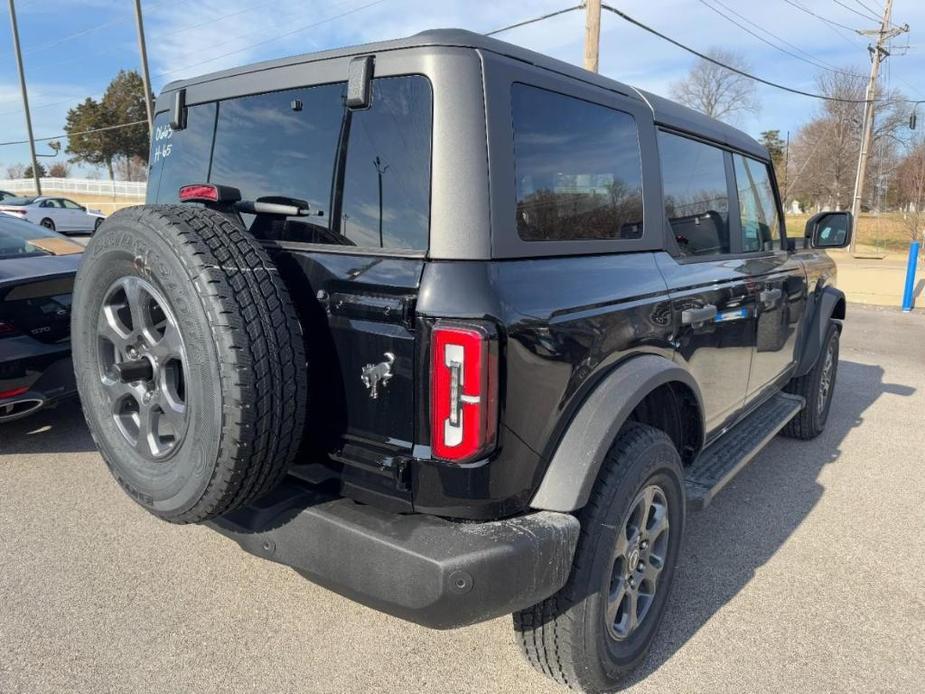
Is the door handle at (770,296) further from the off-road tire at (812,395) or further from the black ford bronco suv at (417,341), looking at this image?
the off-road tire at (812,395)

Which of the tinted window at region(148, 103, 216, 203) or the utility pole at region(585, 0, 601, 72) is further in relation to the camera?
the utility pole at region(585, 0, 601, 72)

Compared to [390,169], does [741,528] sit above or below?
below

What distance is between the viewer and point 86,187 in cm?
4644

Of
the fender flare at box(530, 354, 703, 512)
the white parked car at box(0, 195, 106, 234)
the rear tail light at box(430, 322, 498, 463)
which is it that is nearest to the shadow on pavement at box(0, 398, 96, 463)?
the rear tail light at box(430, 322, 498, 463)

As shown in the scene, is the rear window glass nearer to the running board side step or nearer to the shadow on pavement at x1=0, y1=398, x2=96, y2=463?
the running board side step

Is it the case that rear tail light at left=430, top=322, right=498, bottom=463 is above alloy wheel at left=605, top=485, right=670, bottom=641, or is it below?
above

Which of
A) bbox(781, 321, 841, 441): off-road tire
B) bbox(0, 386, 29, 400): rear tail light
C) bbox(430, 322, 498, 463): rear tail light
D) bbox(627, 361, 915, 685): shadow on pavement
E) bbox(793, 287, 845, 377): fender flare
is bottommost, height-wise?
bbox(627, 361, 915, 685): shadow on pavement

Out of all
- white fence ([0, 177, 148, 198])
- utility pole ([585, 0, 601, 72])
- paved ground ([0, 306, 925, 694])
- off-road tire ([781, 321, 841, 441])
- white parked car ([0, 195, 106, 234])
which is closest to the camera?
paved ground ([0, 306, 925, 694])

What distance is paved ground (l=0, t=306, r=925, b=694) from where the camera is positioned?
234 cm

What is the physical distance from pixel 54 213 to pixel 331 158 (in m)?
25.9

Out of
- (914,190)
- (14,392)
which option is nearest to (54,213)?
(14,392)

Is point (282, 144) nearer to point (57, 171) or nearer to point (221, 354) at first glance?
point (221, 354)

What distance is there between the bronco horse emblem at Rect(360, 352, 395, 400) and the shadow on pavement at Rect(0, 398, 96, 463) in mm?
3033

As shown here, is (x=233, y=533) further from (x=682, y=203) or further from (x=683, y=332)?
(x=682, y=203)
